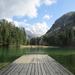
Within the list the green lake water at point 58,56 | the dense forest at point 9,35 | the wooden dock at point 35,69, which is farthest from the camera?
the dense forest at point 9,35

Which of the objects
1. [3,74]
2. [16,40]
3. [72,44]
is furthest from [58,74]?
[72,44]

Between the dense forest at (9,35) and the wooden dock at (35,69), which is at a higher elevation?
the dense forest at (9,35)

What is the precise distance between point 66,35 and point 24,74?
491ft

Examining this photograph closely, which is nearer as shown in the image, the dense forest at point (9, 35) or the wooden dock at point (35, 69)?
the wooden dock at point (35, 69)

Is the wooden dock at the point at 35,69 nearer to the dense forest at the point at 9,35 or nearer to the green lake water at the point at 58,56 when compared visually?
the green lake water at the point at 58,56

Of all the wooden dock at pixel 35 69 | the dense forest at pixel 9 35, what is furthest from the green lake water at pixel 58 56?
the dense forest at pixel 9 35

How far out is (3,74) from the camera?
14.1 metres

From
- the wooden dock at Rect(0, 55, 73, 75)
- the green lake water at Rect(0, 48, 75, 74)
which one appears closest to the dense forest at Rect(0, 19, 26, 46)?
the green lake water at Rect(0, 48, 75, 74)

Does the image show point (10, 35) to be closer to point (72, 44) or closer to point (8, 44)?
point (8, 44)

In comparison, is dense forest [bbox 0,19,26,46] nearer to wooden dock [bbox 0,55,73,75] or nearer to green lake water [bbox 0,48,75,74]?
green lake water [bbox 0,48,75,74]

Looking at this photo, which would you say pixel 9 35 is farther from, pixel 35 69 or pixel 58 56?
pixel 35 69

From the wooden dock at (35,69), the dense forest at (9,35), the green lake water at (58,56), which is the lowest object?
the wooden dock at (35,69)

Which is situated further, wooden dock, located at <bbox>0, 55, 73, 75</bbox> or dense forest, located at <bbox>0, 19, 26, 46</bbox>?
dense forest, located at <bbox>0, 19, 26, 46</bbox>

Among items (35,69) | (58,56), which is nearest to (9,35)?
(58,56)
